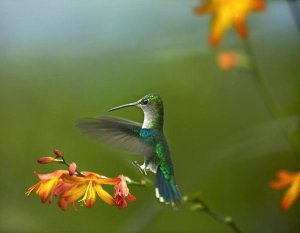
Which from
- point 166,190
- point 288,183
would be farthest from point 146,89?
point 166,190

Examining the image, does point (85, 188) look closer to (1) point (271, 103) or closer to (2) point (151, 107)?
(2) point (151, 107)

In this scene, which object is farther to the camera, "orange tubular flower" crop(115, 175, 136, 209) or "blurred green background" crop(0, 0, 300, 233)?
"blurred green background" crop(0, 0, 300, 233)

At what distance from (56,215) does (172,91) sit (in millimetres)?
353

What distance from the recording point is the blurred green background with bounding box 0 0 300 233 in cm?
110

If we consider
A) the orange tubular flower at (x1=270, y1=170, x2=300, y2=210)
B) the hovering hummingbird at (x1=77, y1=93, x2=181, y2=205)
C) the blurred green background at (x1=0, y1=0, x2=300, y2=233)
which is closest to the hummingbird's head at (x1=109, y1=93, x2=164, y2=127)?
the hovering hummingbird at (x1=77, y1=93, x2=181, y2=205)

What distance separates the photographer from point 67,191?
353mm

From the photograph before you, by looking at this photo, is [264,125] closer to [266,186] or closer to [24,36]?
[266,186]

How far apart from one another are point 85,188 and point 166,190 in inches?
2.1

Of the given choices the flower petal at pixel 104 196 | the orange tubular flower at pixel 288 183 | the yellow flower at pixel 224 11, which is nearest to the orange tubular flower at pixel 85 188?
the flower petal at pixel 104 196

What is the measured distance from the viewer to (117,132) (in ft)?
1.18

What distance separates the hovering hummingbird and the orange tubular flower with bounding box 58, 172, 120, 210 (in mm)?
26

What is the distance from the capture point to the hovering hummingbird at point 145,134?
0.35 m

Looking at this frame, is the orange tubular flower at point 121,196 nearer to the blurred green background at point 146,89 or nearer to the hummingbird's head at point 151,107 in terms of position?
the hummingbird's head at point 151,107

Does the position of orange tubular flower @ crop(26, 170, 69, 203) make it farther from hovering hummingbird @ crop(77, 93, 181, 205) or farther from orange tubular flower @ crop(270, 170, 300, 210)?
orange tubular flower @ crop(270, 170, 300, 210)
